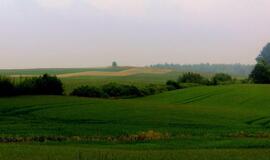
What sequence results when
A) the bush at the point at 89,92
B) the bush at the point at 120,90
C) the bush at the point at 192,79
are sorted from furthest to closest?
the bush at the point at 192,79 → the bush at the point at 120,90 → the bush at the point at 89,92

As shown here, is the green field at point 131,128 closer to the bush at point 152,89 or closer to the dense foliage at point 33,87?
the dense foliage at point 33,87

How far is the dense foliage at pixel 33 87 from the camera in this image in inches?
2831

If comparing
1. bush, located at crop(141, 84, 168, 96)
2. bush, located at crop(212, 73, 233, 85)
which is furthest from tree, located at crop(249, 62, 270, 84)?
bush, located at crop(141, 84, 168, 96)

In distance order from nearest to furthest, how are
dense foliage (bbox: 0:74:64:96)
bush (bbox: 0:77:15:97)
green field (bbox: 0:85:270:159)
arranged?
green field (bbox: 0:85:270:159) < bush (bbox: 0:77:15:97) < dense foliage (bbox: 0:74:64:96)

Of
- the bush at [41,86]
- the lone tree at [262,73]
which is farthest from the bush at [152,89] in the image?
the lone tree at [262,73]

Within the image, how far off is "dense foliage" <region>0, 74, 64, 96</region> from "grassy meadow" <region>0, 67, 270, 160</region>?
3.86 meters

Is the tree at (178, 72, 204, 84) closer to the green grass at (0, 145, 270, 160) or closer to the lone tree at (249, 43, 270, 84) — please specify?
the lone tree at (249, 43, 270, 84)

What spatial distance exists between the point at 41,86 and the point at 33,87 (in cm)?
130

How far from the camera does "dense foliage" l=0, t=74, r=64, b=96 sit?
71.9m

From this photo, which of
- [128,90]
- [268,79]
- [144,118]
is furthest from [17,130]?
[268,79]

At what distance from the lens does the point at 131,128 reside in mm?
40406

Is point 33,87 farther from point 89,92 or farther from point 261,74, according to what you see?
point 261,74

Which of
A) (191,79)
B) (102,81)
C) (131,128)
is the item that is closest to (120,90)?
(102,81)

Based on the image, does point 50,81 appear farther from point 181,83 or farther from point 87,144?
point 87,144
